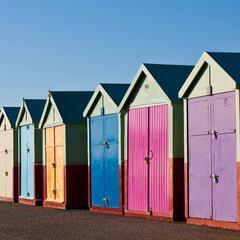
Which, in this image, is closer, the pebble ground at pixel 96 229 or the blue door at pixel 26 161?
the pebble ground at pixel 96 229

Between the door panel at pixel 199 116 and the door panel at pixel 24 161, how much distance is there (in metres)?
15.8

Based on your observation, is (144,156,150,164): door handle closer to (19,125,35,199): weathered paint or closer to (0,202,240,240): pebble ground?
(0,202,240,240): pebble ground

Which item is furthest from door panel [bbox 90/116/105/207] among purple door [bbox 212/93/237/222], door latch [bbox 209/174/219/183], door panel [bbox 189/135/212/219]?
purple door [bbox 212/93/237/222]

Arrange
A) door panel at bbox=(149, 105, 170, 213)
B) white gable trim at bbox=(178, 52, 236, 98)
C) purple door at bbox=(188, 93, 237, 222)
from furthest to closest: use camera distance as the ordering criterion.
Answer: door panel at bbox=(149, 105, 170, 213)
white gable trim at bbox=(178, 52, 236, 98)
purple door at bbox=(188, 93, 237, 222)

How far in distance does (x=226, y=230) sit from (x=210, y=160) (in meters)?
2.25

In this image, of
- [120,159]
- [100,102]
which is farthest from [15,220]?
[100,102]

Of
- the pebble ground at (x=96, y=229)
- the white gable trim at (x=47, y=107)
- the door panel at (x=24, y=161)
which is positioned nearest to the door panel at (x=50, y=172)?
the white gable trim at (x=47, y=107)

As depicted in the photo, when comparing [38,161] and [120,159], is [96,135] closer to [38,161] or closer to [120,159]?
[120,159]

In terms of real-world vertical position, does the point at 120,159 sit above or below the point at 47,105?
below

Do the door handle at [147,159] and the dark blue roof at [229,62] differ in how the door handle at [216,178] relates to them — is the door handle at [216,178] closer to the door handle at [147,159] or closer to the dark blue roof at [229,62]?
the dark blue roof at [229,62]

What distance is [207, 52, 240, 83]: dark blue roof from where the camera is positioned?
60.2 feet

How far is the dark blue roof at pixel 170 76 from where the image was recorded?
22188mm

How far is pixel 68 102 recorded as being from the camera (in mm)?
31016

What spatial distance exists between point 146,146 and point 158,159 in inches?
35.5
